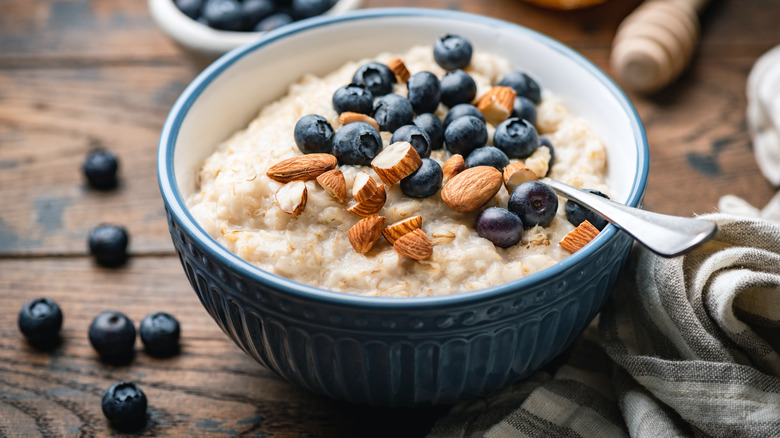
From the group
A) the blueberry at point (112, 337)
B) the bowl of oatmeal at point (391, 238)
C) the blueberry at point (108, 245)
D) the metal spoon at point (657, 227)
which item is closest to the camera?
the metal spoon at point (657, 227)

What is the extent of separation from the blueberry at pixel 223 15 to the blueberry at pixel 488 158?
1.31m

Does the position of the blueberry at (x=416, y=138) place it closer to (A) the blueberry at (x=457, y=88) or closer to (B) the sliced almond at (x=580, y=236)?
(A) the blueberry at (x=457, y=88)

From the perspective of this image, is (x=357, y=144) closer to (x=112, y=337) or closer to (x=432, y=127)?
(x=432, y=127)

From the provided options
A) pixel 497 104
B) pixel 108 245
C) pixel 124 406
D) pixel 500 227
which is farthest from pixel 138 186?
pixel 500 227

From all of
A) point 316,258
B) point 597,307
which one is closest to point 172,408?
point 316,258

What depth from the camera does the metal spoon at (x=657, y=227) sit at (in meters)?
1.34

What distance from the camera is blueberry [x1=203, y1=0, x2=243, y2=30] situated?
8.73 feet

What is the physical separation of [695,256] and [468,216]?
54 cm

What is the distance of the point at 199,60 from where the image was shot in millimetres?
2643

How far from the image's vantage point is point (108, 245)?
7.14 ft

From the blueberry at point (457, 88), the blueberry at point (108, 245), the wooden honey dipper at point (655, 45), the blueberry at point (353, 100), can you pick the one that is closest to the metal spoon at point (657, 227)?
the blueberry at point (457, 88)

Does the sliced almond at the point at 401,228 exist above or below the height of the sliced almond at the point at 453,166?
below

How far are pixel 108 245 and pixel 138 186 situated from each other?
0.33 meters

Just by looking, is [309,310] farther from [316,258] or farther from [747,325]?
[747,325]
